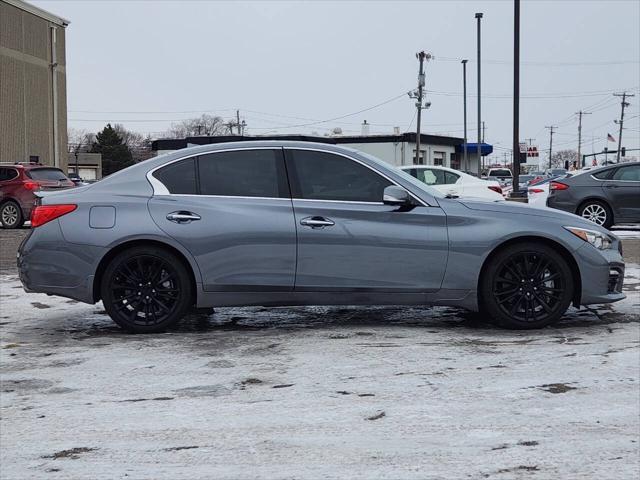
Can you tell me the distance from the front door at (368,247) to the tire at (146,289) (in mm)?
927

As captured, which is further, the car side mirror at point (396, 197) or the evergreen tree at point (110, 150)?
the evergreen tree at point (110, 150)

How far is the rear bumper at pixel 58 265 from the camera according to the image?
649 centimetres

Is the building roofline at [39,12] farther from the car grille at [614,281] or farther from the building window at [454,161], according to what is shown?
the car grille at [614,281]

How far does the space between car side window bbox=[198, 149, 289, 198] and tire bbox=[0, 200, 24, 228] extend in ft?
53.0

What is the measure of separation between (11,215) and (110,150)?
86422 mm

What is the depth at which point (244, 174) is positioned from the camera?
6.68 metres

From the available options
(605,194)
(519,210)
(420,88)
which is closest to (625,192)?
(605,194)

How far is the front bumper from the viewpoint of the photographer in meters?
6.55

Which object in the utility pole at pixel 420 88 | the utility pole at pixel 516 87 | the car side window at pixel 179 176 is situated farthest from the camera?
the utility pole at pixel 420 88

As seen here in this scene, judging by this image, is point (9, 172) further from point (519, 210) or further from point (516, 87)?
point (519, 210)

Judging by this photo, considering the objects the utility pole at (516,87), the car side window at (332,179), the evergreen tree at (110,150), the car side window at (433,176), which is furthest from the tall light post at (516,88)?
the evergreen tree at (110,150)

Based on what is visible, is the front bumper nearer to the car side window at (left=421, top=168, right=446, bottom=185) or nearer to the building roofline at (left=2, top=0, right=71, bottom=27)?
the car side window at (left=421, top=168, right=446, bottom=185)

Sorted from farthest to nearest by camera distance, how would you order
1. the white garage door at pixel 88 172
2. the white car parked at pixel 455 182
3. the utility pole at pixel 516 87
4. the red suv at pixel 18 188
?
the white garage door at pixel 88 172 → the utility pole at pixel 516 87 → the red suv at pixel 18 188 → the white car parked at pixel 455 182

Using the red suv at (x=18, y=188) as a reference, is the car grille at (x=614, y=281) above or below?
below
